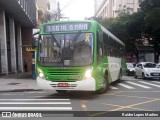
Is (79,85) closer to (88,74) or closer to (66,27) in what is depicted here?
(88,74)

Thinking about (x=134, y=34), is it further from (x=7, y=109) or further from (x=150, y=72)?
(x=7, y=109)

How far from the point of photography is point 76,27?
1442cm

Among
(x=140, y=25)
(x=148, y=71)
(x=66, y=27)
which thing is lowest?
(x=148, y=71)

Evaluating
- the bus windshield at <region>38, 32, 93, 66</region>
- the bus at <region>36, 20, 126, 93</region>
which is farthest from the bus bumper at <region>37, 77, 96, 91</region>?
the bus windshield at <region>38, 32, 93, 66</region>

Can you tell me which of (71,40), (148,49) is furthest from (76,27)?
(148,49)

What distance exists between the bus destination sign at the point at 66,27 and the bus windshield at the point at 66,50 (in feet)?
0.82

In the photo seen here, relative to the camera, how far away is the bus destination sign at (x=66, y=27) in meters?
14.4

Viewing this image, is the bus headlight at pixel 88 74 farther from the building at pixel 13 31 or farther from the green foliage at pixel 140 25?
the green foliage at pixel 140 25

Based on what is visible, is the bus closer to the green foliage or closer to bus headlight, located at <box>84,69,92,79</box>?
bus headlight, located at <box>84,69,92,79</box>

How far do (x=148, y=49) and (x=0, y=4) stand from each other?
143ft

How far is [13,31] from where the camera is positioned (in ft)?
120

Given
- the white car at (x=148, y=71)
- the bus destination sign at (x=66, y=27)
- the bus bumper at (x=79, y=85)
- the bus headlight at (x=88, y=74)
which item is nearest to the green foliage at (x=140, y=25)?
the white car at (x=148, y=71)

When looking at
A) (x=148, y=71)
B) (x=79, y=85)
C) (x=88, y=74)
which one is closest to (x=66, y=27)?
(x=88, y=74)

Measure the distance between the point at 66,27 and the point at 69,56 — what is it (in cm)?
138
